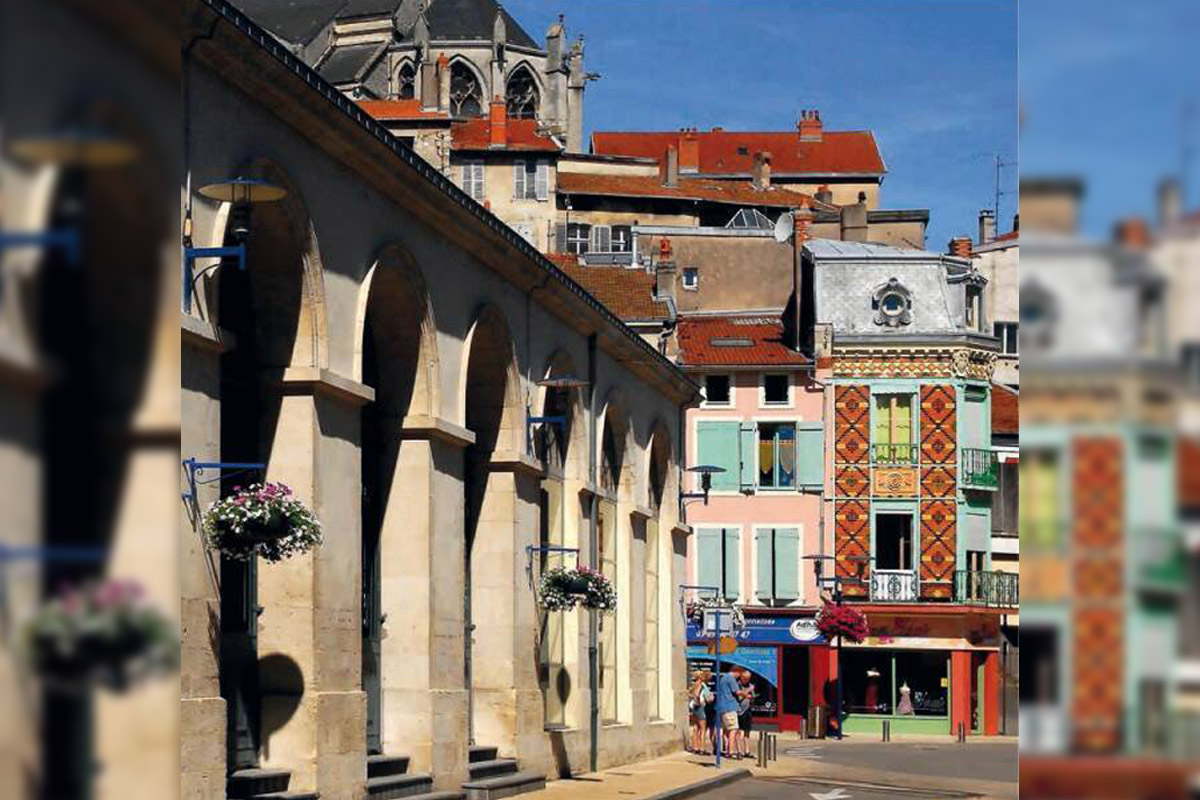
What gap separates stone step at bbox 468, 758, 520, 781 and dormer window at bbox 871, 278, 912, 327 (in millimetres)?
38024

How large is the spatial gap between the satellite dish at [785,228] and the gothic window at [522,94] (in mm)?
59428

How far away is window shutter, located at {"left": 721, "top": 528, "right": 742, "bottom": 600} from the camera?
202 feet

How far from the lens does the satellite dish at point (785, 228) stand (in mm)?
69812

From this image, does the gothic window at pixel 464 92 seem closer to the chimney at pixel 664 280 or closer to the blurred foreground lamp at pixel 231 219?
the chimney at pixel 664 280

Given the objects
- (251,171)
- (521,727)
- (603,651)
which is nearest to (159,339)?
(251,171)

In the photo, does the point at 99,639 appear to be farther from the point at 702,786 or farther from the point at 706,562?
the point at 706,562

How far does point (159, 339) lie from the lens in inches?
61.1

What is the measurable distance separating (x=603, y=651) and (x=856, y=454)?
29196 mm

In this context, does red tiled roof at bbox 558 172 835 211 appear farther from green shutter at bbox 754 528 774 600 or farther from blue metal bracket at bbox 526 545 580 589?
blue metal bracket at bbox 526 545 580 589

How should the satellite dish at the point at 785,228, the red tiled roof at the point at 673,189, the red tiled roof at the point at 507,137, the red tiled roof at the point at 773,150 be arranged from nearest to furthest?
1. the satellite dish at the point at 785,228
2. the red tiled roof at the point at 507,137
3. the red tiled roof at the point at 673,189
4. the red tiled roof at the point at 773,150

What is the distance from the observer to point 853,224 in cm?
8644

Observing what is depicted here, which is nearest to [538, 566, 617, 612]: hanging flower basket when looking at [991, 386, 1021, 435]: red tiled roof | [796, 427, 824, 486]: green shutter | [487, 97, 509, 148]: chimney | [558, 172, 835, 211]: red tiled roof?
[991, 386, 1021, 435]: red tiled roof

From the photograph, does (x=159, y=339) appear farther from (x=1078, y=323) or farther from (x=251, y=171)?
(x=251, y=171)

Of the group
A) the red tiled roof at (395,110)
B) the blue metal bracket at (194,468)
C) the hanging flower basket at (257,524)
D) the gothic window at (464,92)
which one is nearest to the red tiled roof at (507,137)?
the red tiled roof at (395,110)
